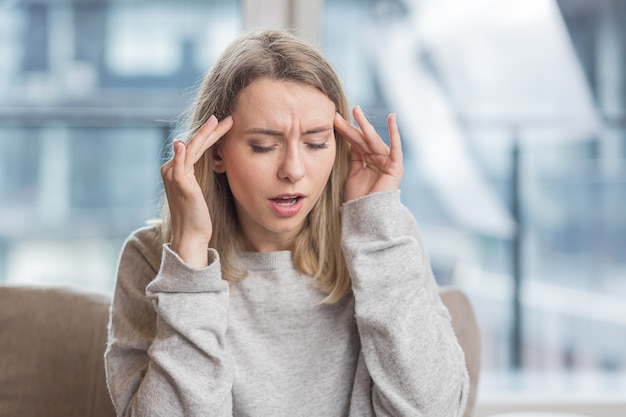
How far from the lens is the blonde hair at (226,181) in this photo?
1367 mm

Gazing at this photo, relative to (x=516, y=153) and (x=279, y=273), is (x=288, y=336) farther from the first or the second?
(x=516, y=153)

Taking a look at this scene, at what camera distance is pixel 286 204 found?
4.44ft

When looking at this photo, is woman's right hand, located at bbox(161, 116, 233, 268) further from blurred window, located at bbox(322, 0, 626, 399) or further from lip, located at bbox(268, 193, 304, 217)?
blurred window, located at bbox(322, 0, 626, 399)

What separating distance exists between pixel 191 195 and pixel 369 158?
0.36 meters

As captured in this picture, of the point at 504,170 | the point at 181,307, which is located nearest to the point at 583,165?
the point at 504,170

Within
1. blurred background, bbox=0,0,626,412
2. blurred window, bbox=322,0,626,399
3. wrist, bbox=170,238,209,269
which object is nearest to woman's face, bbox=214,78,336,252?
wrist, bbox=170,238,209,269

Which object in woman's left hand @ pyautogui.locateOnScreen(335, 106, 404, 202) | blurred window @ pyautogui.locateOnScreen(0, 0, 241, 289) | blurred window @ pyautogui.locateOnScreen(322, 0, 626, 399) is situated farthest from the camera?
blurred window @ pyautogui.locateOnScreen(322, 0, 626, 399)

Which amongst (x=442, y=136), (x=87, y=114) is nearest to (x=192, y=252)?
(x=87, y=114)

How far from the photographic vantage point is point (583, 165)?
2775 mm

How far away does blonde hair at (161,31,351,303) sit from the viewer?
53.8 inches

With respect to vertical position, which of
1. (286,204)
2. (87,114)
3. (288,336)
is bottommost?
(288,336)

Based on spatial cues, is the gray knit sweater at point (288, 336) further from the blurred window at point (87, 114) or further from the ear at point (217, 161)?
the blurred window at point (87, 114)

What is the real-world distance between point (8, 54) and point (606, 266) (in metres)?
2.18

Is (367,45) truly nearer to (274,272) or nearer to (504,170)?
(504,170)
